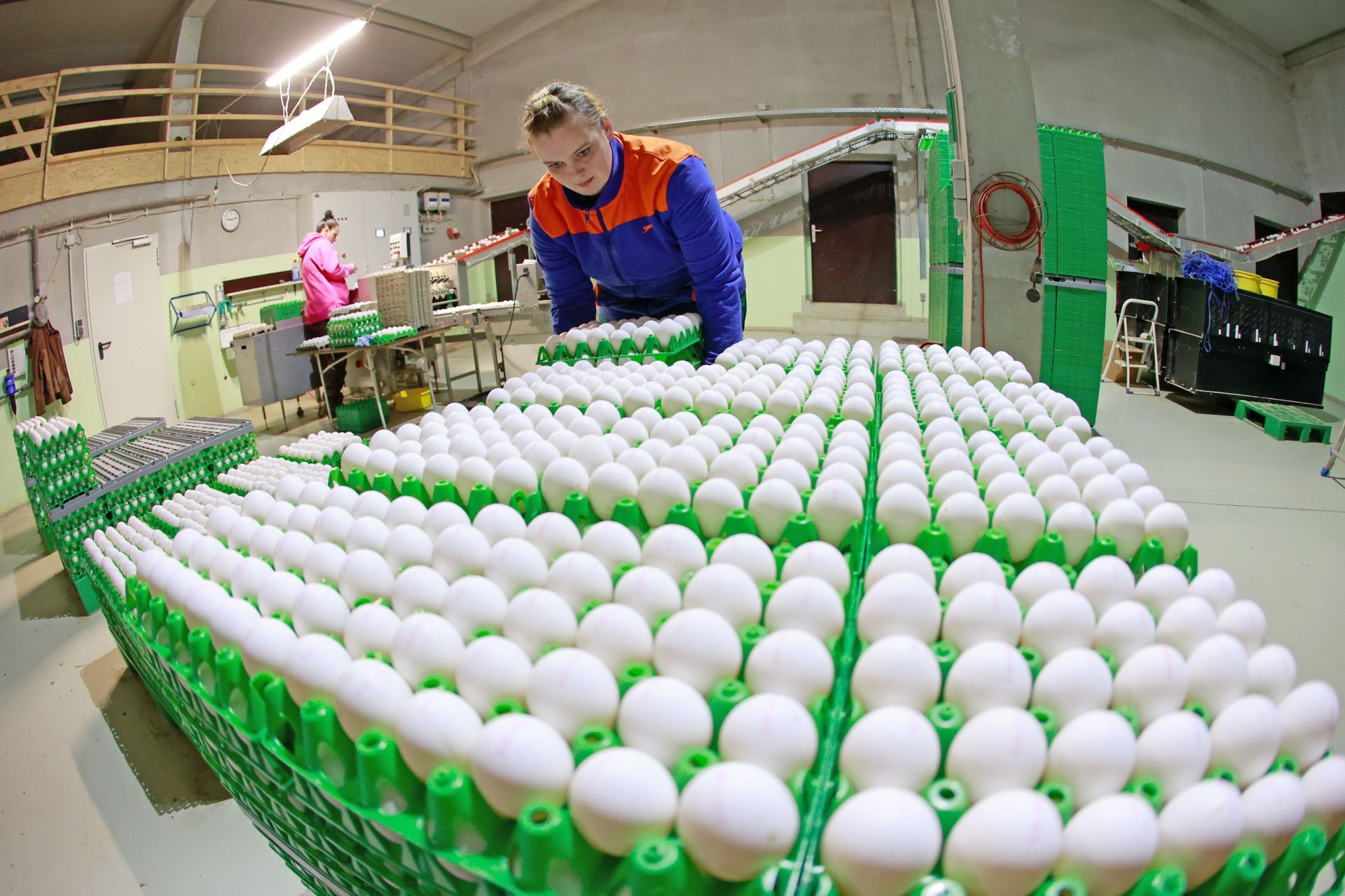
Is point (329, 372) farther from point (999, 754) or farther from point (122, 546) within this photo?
point (999, 754)

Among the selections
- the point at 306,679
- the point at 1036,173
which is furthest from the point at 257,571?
the point at 1036,173

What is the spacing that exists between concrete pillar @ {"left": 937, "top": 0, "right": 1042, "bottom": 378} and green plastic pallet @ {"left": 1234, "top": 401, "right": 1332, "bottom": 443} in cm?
253

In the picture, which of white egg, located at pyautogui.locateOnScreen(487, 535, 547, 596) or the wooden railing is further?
the wooden railing

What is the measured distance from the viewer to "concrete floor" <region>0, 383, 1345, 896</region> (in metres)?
1.65

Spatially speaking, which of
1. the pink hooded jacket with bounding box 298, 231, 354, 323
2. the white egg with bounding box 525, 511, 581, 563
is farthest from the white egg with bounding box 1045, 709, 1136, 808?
the pink hooded jacket with bounding box 298, 231, 354, 323

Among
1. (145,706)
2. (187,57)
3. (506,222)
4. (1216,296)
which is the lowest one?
(145,706)

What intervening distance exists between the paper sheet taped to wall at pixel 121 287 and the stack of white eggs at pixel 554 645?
5.97m

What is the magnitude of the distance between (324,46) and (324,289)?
1.77 m

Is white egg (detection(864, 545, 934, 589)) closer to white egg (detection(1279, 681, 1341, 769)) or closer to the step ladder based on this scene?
white egg (detection(1279, 681, 1341, 769))

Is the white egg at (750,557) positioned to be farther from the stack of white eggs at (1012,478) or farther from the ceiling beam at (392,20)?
the ceiling beam at (392,20)

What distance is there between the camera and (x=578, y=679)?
2.24ft

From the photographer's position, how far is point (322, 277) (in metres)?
5.66

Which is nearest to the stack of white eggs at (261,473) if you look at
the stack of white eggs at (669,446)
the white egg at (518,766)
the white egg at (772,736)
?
the stack of white eggs at (669,446)

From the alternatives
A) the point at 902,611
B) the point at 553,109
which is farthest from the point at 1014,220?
the point at 902,611
